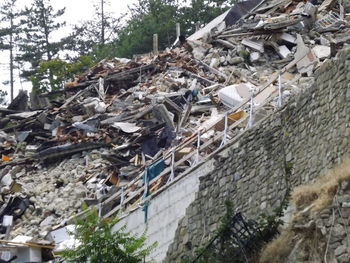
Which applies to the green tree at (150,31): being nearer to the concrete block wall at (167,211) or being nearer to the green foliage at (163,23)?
the green foliage at (163,23)

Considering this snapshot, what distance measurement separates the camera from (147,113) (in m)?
26.0

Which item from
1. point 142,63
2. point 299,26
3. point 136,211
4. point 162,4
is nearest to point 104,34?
point 162,4

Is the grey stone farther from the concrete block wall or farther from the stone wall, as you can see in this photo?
the concrete block wall

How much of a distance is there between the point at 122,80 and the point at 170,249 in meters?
16.1

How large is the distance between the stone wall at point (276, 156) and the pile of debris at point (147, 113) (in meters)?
1.83

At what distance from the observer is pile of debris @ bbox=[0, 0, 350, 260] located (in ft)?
67.1

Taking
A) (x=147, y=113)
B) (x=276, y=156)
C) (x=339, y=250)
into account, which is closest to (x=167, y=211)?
(x=276, y=156)

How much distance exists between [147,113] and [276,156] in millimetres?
11911

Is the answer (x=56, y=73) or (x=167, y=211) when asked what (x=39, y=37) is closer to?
(x=56, y=73)

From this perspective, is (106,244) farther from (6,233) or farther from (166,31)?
(166,31)

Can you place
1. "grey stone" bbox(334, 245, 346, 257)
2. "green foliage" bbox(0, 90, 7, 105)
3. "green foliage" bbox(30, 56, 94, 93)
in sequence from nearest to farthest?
"grey stone" bbox(334, 245, 346, 257), "green foliage" bbox(30, 56, 94, 93), "green foliage" bbox(0, 90, 7, 105)

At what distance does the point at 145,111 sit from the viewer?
26078 mm

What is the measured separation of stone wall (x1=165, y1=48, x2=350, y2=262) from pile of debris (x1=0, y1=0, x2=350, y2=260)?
1831mm

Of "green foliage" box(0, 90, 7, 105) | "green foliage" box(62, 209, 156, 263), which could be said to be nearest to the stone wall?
"green foliage" box(62, 209, 156, 263)
